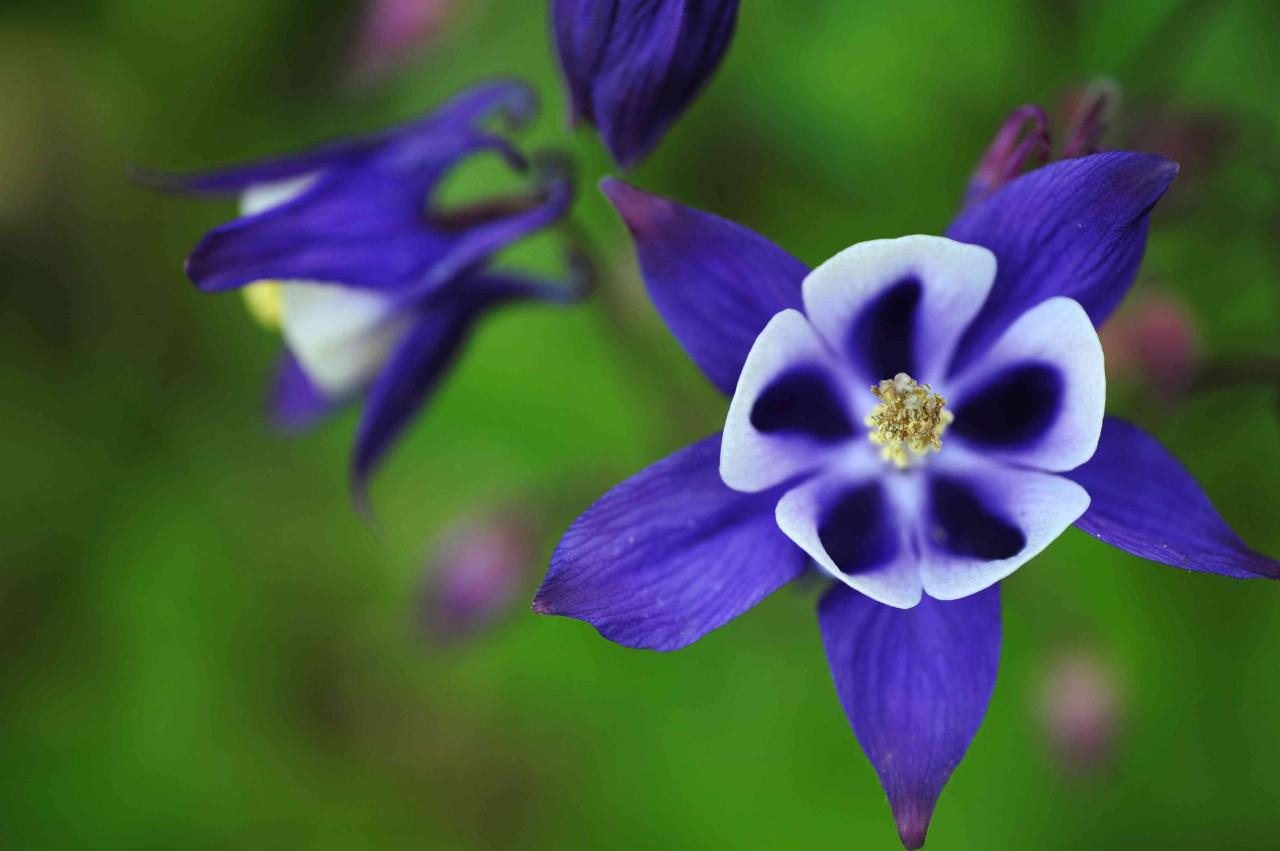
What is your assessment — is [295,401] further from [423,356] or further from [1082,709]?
[1082,709]

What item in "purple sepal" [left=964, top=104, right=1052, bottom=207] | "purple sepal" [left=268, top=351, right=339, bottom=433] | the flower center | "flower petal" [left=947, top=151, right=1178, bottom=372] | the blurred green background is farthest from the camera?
the blurred green background

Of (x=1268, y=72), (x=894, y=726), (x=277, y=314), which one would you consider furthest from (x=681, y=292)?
(x=1268, y=72)

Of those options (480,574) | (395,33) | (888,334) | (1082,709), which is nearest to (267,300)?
(480,574)

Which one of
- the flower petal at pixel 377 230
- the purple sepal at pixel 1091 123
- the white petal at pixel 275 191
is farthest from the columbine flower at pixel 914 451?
the white petal at pixel 275 191

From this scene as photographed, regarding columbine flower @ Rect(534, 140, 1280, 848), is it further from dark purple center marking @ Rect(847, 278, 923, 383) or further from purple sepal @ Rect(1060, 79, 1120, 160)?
purple sepal @ Rect(1060, 79, 1120, 160)

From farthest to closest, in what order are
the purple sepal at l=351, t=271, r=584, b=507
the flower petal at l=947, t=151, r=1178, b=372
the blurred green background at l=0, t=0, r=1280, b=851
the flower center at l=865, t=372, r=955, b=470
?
the blurred green background at l=0, t=0, r=1280, b=851 → the purple sepal at l=351, t=271, r=584, b=507 → the flower center at l=865, t=372, r=955, b=470 → the flower petal at l=947, t=151, r=1178, b=372

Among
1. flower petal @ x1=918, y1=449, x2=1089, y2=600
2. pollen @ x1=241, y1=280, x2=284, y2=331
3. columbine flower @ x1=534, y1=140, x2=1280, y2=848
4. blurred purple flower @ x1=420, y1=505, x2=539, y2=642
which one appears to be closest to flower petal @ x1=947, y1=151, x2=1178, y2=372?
columbine flower @ x1=534, y1=140, x2=1280, y2=848
